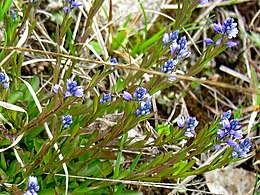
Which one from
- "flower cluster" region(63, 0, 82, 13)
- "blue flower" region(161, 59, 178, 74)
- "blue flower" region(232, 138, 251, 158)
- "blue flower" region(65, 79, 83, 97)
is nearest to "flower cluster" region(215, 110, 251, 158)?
"blue flower" region(232, 138, 251, 158)

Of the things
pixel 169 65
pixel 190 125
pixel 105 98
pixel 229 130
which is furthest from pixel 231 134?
pixel 105 98

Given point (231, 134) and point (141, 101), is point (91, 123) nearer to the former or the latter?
point (141, 101)

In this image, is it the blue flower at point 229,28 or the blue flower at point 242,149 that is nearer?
the blue flower at point 229,28

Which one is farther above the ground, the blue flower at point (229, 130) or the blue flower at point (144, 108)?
the blue flower at point (144, 108)

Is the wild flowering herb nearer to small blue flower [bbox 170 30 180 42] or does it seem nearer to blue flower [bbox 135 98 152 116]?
blue flower [bbox 135 98 152 116]

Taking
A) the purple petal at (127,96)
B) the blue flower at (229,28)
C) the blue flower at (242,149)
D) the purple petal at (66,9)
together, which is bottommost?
the blue flower at (242,149)

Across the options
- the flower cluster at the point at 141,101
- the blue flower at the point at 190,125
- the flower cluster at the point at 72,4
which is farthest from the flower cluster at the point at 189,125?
the flower cluster at the point at 72,4

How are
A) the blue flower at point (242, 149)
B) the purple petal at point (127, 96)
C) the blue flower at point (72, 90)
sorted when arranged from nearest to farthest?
the blue flower at point (72, 90)
the purple petal at point (127, 96)
the blue flower at point (242, 149)

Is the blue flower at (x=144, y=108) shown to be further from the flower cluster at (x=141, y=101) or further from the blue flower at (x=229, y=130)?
the blue flower at (x=229, y=130)
